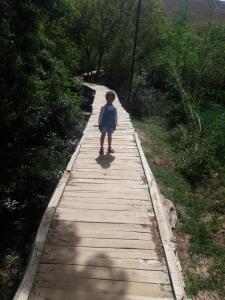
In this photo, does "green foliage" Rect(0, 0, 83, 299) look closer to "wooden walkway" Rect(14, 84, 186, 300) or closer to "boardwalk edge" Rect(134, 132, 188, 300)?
"wooden walkway" Rect(14, 84, 186, 300)

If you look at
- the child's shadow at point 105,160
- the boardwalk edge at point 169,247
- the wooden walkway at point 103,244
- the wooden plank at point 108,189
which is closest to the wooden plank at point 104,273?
the wooden walkway at point 103,244

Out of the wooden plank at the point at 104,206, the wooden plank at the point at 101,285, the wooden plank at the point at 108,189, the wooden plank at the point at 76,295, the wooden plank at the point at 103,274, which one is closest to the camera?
the wooden plank at the point at 76,295

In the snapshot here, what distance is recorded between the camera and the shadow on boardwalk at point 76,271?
12.6ft

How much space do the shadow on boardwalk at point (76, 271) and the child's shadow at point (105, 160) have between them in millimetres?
2598

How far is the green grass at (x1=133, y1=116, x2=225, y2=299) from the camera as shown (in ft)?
19.0

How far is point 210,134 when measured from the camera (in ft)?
39.4

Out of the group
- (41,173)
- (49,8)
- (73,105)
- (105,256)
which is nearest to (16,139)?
(41,173)

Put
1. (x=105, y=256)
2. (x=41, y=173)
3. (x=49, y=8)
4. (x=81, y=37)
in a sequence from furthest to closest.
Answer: (x=81, y=37) < (x=41, y=173) < (x=49, y=8) < (x=105, y=256)

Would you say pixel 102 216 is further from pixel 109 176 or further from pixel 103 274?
pixel 109 176

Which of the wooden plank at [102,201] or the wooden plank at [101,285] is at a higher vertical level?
the wooden plank at [101,285]

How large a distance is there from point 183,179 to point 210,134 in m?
2.64

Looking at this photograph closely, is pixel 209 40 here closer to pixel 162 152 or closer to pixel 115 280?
pixel 162 152

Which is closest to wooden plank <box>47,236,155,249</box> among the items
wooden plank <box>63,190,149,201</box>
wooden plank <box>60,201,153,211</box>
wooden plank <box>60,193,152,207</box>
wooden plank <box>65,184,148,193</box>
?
wooden plank <box>60,201,153,211</box>

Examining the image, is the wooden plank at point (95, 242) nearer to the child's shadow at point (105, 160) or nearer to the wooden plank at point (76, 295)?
the wooden plank at point (76, 295)
